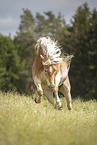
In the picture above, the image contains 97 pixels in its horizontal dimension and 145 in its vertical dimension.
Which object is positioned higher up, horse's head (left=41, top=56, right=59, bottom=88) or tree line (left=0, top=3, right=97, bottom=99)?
tree line (left=0, top=3, right=97, bottom=99)

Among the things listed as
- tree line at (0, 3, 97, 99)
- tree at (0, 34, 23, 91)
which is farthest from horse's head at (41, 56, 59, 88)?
tree at (0, 34, 23, 91)

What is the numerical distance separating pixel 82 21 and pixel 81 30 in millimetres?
3256

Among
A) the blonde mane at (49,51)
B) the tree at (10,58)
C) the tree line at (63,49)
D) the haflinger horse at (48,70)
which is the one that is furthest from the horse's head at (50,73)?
the tree at (10,58)

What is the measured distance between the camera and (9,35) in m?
34.0

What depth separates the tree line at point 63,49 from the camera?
20.5 m

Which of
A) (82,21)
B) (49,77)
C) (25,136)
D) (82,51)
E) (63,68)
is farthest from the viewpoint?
(82,21)

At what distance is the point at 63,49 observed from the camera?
19.0 metres

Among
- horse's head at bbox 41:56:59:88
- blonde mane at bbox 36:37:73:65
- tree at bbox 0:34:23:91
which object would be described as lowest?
horse's head at bbox 41:56:59:88

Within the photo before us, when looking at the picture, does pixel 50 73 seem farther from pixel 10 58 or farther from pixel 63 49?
pixel 10 58

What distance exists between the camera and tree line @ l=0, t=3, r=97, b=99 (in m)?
20.5

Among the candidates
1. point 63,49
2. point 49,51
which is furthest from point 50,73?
point 63,49

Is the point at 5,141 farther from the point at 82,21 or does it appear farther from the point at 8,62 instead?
the point at 8,62

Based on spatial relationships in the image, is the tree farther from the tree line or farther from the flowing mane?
the flowing mane

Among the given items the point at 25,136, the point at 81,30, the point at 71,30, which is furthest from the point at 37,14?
the point at 25,136
